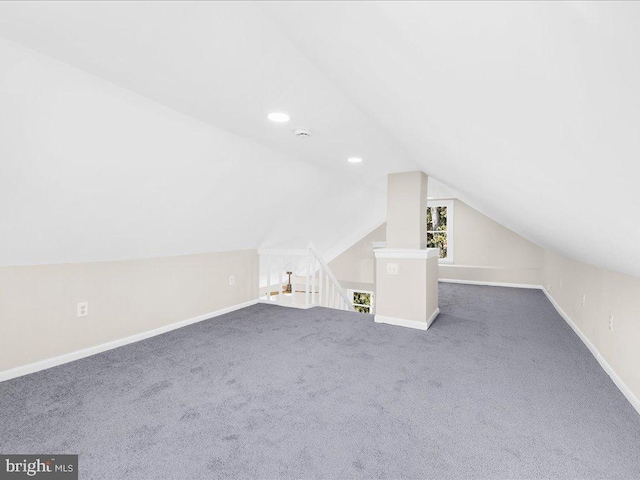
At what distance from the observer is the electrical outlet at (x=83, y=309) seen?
270cm

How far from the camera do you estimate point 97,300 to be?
9.28 feet

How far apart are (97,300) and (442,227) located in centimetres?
680

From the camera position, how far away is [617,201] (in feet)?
3.20

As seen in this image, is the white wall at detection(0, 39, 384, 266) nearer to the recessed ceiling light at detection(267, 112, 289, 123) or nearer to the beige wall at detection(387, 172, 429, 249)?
the recessed ceiling light at detection(267, 112, 289, 123)

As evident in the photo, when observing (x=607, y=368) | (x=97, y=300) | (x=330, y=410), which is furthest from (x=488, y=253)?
(x=97, y=300)

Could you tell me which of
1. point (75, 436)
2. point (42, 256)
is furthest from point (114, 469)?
point (42, 256)

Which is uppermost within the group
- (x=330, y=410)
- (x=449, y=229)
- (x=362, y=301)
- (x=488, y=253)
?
(x=449, y=229)

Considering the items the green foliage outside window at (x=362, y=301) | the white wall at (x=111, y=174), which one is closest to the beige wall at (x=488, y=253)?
the green foliage outside window at (x=362, y=301)

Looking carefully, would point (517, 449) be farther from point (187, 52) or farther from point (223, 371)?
point (187, 52)

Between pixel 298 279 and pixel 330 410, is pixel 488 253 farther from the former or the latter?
pixel 330 410

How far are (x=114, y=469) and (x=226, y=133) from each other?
7.25 ft

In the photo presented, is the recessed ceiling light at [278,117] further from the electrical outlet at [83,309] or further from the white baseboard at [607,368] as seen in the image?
the white baseboard at [607,368]

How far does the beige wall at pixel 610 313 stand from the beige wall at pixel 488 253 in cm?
275

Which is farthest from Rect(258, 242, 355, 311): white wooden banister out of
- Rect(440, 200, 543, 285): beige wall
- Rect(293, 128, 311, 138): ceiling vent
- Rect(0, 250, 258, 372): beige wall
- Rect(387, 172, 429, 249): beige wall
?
Rect(440, 200, 543, 285): beige wall
